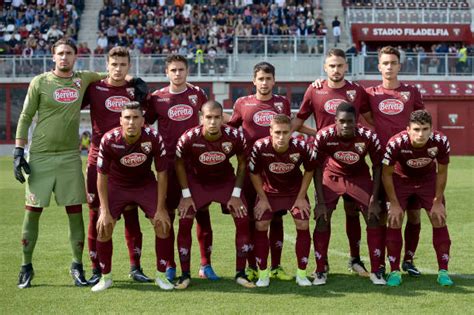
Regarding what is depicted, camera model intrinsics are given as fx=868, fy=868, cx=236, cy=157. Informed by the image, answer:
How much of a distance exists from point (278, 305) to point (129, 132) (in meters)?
2.07

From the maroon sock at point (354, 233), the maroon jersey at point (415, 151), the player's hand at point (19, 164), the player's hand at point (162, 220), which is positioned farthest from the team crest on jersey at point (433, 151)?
the player's hand at point (19, 164)

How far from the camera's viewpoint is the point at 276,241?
28.4ft

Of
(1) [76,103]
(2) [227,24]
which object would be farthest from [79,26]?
(1) [76,103]

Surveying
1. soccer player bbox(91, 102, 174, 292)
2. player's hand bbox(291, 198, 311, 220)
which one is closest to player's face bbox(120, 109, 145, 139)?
soccer player bbox(91, 102, 174, 292)

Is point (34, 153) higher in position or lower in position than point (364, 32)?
lower

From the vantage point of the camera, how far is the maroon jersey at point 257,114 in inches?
341

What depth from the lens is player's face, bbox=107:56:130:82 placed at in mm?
A: 8391

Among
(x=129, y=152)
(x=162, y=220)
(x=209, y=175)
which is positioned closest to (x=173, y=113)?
(x=209, y=175)

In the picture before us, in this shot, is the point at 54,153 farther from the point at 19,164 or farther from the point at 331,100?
the point at 331,100

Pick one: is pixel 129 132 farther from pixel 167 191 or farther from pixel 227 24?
pixel 227 24

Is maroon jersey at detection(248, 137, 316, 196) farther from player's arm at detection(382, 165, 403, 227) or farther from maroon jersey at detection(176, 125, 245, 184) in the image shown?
player's arm at detection(382, 165, 403, 227)

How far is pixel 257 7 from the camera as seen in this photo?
38094mm

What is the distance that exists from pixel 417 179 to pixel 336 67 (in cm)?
135

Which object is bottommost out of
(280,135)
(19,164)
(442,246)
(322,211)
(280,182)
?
(442,246)
